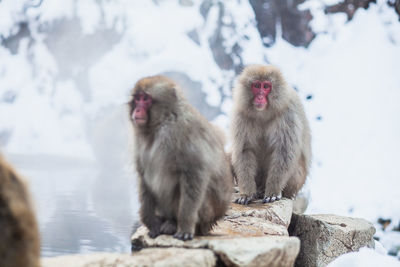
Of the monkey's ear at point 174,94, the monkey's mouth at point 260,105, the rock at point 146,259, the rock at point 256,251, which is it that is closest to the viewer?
the rock at point 146,259

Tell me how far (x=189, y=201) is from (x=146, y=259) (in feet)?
1.55

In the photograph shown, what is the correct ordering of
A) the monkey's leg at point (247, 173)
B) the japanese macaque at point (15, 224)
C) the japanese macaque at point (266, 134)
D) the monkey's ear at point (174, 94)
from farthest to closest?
the monkey's leg at point (247, 173) → the japanese macaque at point (266, 134) → the monkey's ear at point (174, 94) → the japanese macaque at point (15, 224)

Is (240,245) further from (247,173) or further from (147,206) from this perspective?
(247,173)

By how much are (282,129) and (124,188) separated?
3694mm

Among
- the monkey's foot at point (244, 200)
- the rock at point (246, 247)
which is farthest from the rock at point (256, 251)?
the monkey's foot at point (244, 200)

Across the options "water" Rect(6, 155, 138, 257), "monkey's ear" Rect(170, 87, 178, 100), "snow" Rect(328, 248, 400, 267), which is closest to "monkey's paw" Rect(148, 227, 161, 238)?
"water" Rect(6, 155, 138, 257)

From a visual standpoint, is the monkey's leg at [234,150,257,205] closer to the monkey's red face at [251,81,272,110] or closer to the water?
the monkey's red face at [251,81,272,110]

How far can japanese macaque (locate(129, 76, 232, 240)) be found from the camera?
2.98 m

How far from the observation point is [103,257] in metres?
2.72

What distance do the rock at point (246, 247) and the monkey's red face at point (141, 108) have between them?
743 mm

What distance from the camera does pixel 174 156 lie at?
3000mm

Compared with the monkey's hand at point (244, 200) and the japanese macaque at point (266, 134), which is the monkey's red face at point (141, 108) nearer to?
the japanese macaque at point (266, 134)

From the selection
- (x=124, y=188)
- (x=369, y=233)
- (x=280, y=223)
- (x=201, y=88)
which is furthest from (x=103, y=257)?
(x=201, y=88)

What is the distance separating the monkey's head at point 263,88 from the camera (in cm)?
460
